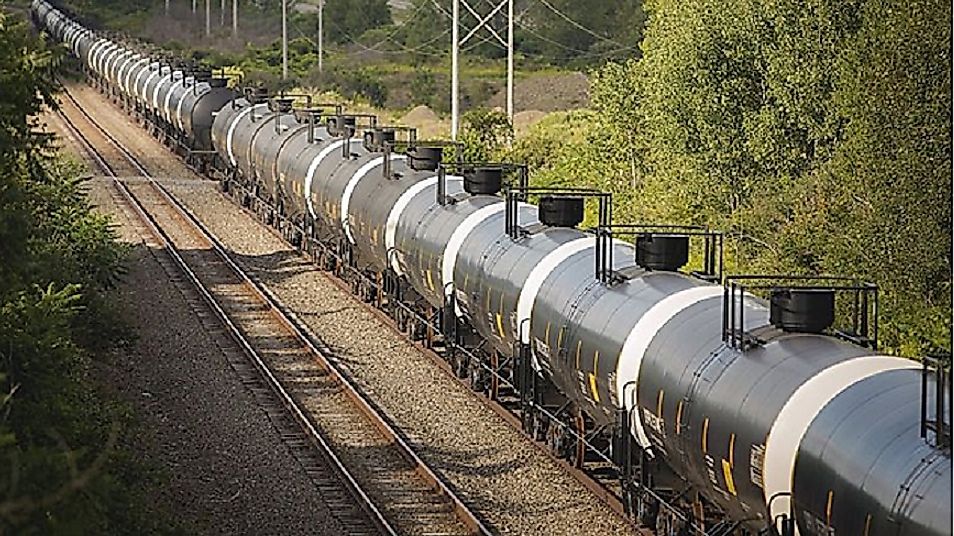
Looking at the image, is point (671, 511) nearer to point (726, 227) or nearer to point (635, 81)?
point (726, 227)

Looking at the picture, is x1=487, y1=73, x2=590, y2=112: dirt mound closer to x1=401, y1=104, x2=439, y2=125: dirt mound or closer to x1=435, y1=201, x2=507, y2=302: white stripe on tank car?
x1=401, y1=104, x2=439, y2=125: dirt mound

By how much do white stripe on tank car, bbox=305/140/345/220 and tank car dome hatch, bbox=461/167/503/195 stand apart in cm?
1082

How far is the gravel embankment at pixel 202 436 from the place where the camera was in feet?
67.8

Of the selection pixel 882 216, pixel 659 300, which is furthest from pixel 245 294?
pixel 659 300

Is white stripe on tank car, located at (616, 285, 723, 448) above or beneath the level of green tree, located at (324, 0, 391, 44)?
beneath

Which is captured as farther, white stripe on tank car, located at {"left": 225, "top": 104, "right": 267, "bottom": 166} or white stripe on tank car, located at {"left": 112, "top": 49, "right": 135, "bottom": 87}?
white stripe on tank car, located at {"left": 112, "top": 49, "right": 135, "bottom": 87}

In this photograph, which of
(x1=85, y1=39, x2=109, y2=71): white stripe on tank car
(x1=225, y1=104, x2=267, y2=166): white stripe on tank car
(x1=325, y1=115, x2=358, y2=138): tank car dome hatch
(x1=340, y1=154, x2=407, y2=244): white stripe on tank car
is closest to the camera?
(x1=340, y1=154, x2=407, y2=244): white stripe on tank car

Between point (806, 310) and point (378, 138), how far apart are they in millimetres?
23614

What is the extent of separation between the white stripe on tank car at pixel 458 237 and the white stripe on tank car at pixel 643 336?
8810mm

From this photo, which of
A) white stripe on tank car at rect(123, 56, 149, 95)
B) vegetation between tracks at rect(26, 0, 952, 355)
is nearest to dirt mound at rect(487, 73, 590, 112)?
white stripe on tank car at rect(123, 56, 149, 95)

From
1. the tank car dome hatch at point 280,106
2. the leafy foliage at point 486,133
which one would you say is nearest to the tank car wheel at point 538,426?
the tank car dome hatch at point 280,106

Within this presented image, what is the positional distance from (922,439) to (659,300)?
664cm

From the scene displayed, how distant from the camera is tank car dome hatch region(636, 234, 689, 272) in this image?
20578 mm

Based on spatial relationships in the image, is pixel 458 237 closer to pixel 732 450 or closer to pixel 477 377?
pixel 477 377
